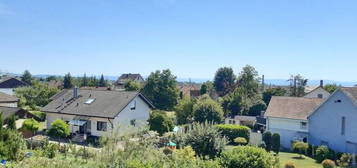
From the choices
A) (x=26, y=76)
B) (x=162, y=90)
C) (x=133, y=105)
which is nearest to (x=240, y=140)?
(x=133, y=105)

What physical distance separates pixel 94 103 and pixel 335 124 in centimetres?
2540

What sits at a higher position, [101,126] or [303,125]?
[303,125]

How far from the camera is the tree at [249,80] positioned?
73625 millimetres

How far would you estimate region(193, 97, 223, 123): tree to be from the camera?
158 ft

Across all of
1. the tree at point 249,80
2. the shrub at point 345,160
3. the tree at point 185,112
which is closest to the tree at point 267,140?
the shrub at point 345,160

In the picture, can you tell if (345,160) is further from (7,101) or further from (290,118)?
(7,101)

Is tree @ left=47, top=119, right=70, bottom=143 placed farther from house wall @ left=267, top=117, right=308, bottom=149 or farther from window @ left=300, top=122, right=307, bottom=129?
window @ left=300, top=122, right=307, bottom=129

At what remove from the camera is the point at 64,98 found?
4522cm

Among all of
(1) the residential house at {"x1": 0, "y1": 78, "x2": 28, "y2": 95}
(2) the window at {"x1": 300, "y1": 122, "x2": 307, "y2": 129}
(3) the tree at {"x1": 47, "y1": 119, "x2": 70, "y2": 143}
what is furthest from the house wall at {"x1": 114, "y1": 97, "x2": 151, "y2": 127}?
(1) the residential house at {"x1": 0, "y1": 78, "x2": 28, "y2": 95}

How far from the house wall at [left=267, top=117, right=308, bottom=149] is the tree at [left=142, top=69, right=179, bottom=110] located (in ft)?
81.0

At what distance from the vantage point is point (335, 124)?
37.1m

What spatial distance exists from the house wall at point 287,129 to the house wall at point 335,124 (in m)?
1.36

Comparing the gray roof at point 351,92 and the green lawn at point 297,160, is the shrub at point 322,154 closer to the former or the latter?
the green lawn at point 297,160

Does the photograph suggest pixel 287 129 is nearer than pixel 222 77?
Yes
